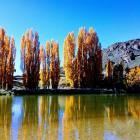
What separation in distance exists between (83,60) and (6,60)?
54.7 feet

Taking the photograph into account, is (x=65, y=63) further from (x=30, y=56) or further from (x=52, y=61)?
(x=30, y=56)

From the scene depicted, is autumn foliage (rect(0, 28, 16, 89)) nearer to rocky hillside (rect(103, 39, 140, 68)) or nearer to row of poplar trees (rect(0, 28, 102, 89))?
row of poplar trees (rect(0, 28, 102, 89))

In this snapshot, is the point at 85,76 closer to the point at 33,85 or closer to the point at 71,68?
the point at 71,68

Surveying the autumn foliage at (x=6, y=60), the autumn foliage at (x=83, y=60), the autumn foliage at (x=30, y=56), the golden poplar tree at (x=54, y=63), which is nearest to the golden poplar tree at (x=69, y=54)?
the autumn foliage at (x=83, y=60)

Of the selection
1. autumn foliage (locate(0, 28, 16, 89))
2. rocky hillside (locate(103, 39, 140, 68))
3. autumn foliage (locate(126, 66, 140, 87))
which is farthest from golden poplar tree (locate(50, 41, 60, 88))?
rocky hillside (locate(103, 39, 140, 68))

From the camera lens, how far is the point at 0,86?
5550 cm

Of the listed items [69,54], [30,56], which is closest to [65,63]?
[69,54]

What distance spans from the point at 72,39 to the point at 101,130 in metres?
51.9

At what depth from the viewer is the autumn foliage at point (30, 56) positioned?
2320 inches

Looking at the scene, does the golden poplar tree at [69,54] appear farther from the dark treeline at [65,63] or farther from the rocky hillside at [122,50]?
the rocky hillside at [122,50]

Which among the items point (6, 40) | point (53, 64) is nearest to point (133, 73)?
point (53, 64)

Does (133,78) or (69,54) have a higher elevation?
(69,54)

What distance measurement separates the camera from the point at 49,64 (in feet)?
212

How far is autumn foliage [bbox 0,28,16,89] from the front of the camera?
55594mm
